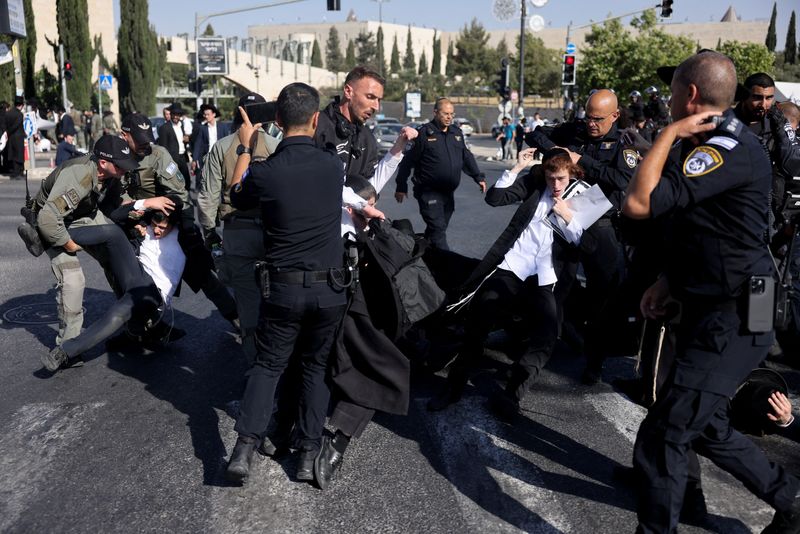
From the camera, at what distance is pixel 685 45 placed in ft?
144

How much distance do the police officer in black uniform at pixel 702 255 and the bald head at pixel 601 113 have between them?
3081 millimetres

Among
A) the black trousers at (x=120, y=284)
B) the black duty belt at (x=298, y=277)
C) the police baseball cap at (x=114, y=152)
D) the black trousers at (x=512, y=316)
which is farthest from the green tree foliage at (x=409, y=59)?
the black duty belt at (x=298, y=277)

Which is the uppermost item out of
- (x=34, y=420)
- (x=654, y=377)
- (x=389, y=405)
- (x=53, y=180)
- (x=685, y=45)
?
(x=685, y=45)

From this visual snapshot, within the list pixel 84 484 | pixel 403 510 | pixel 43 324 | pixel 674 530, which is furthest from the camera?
pixel 43 324

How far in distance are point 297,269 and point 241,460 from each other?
1.00 m

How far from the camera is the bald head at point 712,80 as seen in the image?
3141mm

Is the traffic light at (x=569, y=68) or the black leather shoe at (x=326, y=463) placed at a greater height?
the traffic light at (x=569, y=68)

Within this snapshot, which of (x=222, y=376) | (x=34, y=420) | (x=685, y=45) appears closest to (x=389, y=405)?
(x=222, y=376)

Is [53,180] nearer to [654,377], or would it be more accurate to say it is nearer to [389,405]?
[389,405]

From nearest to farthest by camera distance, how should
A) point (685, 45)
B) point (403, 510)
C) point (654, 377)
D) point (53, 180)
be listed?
point (654, 377), point (403, 510), point (53, 180), point (685, 45)

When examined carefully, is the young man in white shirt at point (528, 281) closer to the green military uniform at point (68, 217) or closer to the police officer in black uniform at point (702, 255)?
the police officer in black uniform at point (702, 255)

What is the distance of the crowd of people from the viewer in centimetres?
316

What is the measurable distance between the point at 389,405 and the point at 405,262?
2.84 ft

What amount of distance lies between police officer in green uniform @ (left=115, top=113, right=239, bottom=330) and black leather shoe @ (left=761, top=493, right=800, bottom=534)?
411 centimetres
